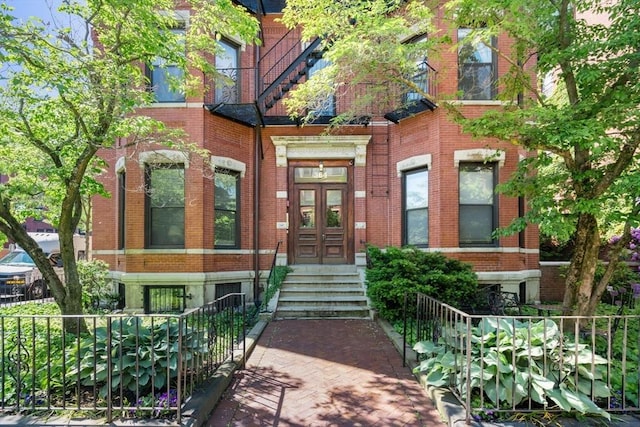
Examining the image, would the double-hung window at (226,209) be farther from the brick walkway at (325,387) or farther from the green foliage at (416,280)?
the green foliage at (416,280)

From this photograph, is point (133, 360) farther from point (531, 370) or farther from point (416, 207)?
point (416, 207)

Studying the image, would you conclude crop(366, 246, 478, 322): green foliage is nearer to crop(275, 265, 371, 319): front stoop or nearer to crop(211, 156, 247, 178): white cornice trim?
crop(275, 265, 371, 319): front stoop

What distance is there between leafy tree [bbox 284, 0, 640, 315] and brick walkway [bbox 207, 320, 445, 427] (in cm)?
301

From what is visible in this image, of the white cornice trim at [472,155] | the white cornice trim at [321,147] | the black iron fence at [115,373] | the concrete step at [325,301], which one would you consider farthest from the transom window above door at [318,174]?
the black iron fence at [115,373]

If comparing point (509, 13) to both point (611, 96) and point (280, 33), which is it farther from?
point (280, 33)

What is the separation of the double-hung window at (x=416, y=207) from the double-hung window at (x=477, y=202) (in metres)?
0.89

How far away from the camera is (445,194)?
29.5 ft

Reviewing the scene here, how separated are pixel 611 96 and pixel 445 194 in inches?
170

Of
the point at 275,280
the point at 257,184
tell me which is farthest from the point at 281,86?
the point at 275,280

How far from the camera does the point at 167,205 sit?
9.05 metres

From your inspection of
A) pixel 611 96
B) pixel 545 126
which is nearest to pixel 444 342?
pixel 545 126

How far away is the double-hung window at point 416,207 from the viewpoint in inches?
377

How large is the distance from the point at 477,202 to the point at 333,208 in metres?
3.95

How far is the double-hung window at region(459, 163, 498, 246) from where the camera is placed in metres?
9.17
